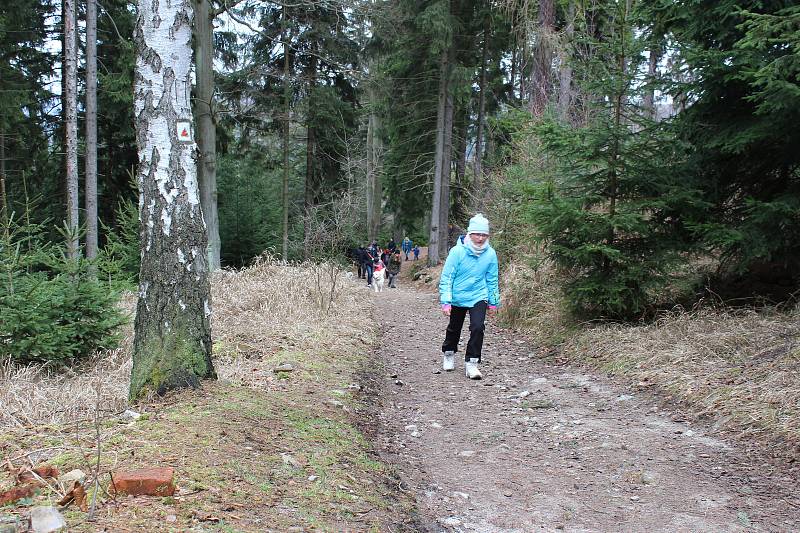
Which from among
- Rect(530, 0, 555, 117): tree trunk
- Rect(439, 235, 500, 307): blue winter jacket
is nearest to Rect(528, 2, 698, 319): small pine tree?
Rect(439, 235, 500, 307): blue winter jacket

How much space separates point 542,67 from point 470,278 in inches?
449

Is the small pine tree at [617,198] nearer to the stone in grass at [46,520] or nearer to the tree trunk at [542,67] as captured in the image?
the stone in grass at [46,520]

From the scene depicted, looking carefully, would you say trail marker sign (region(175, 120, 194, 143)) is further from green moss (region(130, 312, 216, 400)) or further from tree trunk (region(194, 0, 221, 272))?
tree trunk (region(194, 0, 221, 272))

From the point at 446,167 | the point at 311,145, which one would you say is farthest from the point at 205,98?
the point at 446,167

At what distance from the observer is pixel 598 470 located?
4.03 m

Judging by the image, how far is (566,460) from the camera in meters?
4.25

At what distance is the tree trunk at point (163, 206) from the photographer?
4203 mm

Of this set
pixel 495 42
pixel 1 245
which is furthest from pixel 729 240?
pixel 495 42

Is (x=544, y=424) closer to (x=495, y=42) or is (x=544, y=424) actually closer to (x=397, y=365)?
(x=397, y=365)

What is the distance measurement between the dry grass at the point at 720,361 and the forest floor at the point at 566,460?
0.27 meters

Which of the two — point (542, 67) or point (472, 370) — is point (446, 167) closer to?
point (542, 67)

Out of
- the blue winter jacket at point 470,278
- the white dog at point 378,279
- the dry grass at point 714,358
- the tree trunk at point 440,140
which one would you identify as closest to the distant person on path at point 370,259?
the white dog at point 378,279

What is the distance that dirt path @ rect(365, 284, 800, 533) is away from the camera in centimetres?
332

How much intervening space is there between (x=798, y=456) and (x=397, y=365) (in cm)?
476
